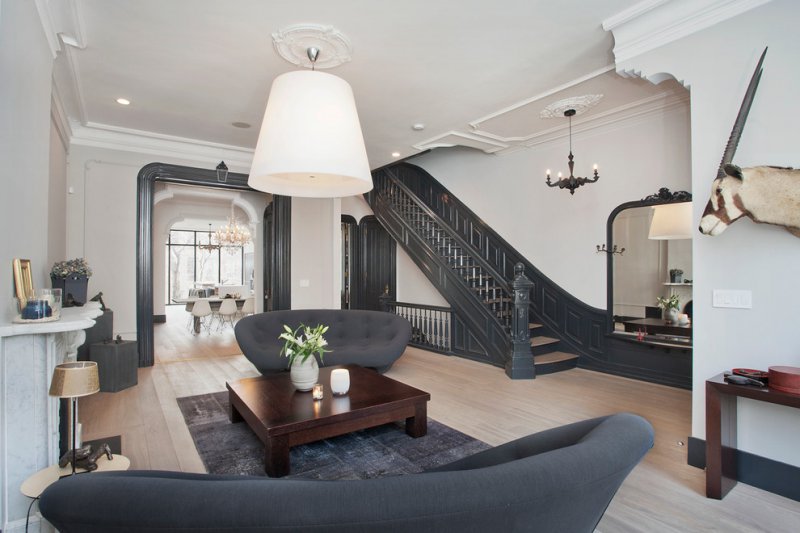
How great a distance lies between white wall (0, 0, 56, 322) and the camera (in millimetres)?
2117

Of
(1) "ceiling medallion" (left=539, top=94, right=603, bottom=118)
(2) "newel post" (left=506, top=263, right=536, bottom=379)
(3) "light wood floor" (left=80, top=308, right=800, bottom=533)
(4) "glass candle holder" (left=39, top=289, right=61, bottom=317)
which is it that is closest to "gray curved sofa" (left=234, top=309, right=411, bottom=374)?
(3) "light wood floor" (left=80, top=308, right=800, bottom=533)

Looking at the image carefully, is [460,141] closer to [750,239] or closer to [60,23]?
[750,239]

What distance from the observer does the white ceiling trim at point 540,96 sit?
13.4 ft

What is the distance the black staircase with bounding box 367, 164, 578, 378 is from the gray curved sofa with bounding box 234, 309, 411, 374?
1.26 meters

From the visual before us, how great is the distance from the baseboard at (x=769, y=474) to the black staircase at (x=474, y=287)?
2.54m

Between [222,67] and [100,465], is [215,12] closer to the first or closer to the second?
[222,67]

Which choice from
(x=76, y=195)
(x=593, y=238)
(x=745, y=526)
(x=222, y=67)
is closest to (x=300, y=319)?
(x=222, y=67)

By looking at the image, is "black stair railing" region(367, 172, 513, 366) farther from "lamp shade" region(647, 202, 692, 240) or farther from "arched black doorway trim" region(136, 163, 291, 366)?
"arched black doorway trim" region(136, 163, 291, 366)

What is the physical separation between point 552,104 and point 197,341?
7.32 meters

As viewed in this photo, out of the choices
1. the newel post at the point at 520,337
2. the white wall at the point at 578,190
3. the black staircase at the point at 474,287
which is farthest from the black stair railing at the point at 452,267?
the white wall at the point at 578,190

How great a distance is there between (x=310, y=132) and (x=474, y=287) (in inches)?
166

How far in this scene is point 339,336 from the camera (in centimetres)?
556

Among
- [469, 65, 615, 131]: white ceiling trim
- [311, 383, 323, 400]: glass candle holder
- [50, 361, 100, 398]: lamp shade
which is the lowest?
[311, 383, 323, 400]: glass candle holder

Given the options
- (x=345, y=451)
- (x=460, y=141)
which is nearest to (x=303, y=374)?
(x=345, y=451)
